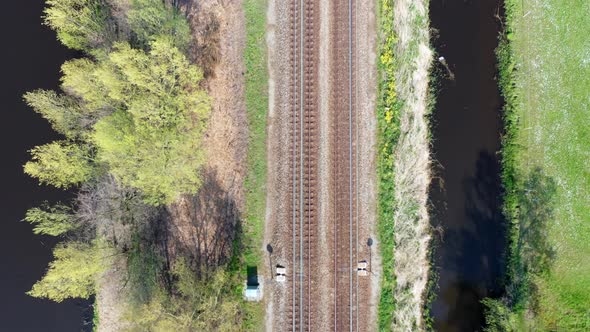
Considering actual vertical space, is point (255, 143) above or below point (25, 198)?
above

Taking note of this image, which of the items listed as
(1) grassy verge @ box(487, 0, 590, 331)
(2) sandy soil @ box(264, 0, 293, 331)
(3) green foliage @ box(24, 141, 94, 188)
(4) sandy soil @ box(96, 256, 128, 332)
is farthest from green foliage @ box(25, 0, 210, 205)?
(1) grassy verge @ box(487, 0, 590, 331)

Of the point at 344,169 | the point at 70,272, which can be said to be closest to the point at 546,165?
the point at 344,169

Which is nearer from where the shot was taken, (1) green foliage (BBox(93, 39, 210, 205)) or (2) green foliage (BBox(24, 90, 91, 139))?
(1) green foliage (BBox(93, 39, 210, 205))

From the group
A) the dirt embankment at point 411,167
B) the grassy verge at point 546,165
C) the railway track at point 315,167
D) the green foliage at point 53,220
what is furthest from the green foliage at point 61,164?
the grassy verge at point 546,165

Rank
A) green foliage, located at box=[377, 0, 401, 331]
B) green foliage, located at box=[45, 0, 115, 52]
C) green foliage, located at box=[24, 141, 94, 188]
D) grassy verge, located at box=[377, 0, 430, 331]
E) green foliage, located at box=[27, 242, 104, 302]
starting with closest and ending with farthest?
1. green foliage, located at box=[27, 242, 104, 302]
2. green foliage, located at box=[24, 141, 94, 188]
3. green foliage, located at box=[45, 0, 115, 52]
4. green foliage, located at box=[377, 0, 401, 331]
5. grassy verge, located at box=[377, 0, 430, 331]

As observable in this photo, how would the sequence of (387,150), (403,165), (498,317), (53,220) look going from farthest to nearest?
(403,165) → (387,150) → (53,220) → (498,317)

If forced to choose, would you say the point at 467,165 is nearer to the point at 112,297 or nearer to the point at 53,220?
the point at 112,297

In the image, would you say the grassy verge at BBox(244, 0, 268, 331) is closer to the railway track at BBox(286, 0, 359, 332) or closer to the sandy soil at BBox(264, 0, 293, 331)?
the sandy soil at BBox(264, 0, 293, 331)
